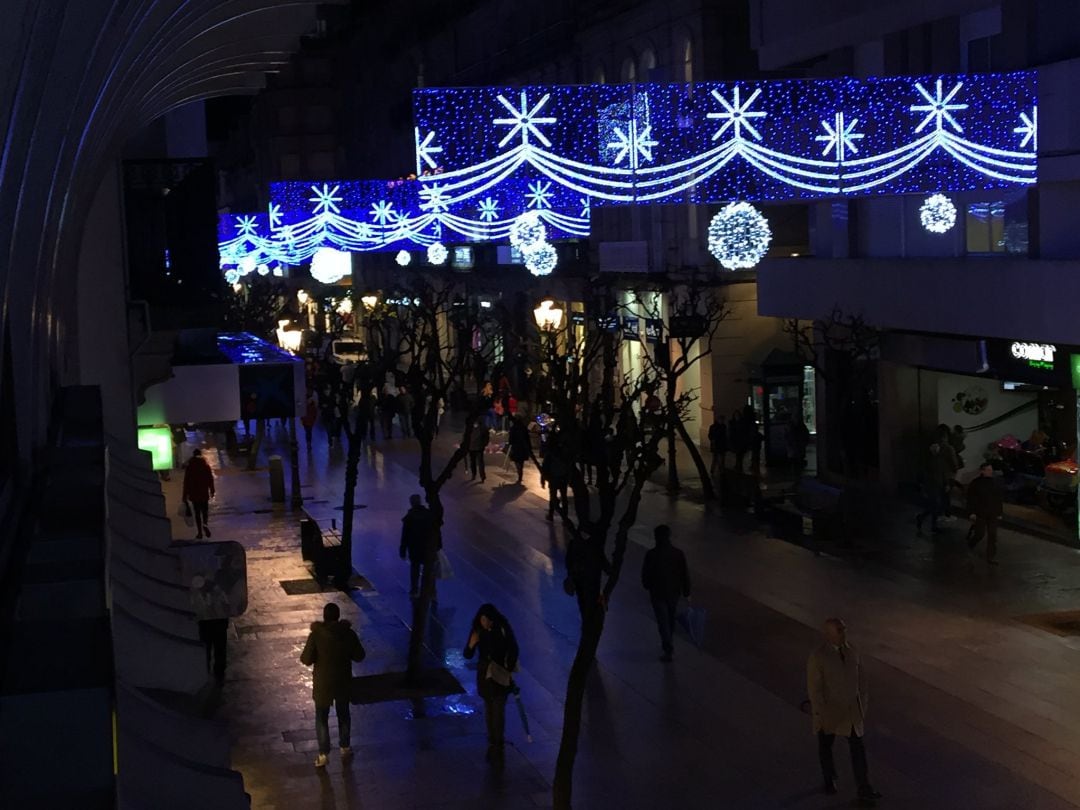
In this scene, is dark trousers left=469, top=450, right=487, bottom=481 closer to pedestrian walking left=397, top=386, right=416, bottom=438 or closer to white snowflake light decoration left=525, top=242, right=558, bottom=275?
white snowflake light decoration left=525, top=242, right=558, bottom=275

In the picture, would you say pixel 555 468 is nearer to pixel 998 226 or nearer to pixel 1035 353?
pixel 1035 353

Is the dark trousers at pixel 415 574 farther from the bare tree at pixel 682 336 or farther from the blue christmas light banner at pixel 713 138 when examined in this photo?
the blue christmas light banner at pixel 713 138

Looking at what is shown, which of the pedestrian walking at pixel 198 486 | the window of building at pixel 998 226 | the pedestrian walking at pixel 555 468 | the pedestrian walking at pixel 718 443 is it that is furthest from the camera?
the pedestrian walking at pixel 718 443

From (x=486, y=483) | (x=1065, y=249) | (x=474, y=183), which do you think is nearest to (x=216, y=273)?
(x=474, y=183)

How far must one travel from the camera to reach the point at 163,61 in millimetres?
10453

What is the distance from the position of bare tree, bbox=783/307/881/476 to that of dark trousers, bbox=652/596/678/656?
1172cm

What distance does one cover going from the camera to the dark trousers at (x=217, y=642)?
631 inches

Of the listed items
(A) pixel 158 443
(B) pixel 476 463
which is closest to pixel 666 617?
(A) pixel 158 443

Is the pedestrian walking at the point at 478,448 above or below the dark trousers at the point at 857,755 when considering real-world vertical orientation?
above

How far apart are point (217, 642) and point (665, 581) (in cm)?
460

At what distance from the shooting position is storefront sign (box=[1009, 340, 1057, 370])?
23703mm

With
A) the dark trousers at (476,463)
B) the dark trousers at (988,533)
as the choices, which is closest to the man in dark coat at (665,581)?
the dark trousers at (988,533)

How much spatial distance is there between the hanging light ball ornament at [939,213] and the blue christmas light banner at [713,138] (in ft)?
20.1

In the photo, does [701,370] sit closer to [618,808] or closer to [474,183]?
[474,183]
